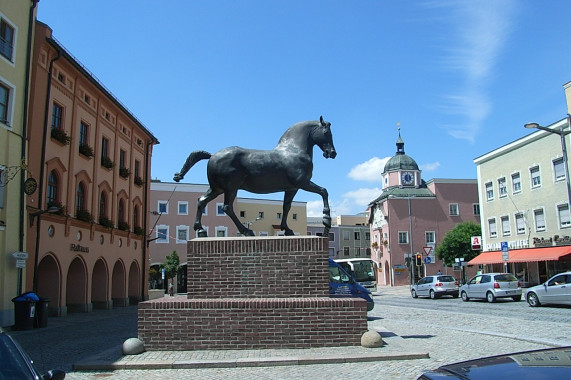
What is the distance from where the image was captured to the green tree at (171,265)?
5559 cm

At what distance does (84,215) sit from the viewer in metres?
25.8

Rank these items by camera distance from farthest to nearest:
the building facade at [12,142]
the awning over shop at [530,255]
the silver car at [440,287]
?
the silver car at [440,287] < the awning over shop at [530,255] < the building facade at [12,142]

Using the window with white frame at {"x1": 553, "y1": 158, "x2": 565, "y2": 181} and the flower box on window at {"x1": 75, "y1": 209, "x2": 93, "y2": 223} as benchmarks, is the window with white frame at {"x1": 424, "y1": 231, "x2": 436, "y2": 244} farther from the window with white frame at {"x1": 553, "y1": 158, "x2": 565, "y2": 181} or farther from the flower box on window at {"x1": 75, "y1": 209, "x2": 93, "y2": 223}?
the flower box on window at {"x1": 75, "y1": 209, "x2": 93, "y2": 223}

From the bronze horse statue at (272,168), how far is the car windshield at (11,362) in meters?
6.88

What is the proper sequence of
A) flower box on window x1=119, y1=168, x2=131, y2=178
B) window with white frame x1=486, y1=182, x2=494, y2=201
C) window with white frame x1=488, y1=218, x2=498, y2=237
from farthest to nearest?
1. window with white frame x1=486, y1=182, x2=494, y2=201
2. window with white frame x1=488, y1=218, x2=498, y2=237
3. flower box on window x1=119, y1=168, x2=131, y2=178

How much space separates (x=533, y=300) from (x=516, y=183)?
18.0m

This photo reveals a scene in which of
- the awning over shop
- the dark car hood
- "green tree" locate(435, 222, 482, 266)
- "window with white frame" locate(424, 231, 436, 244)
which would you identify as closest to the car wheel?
the awning over shop

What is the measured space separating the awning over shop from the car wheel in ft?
32.9

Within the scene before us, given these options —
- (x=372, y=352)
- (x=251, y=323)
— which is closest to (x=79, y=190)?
(x=251, y=323)

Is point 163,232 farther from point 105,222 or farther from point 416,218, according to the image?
point 105,222

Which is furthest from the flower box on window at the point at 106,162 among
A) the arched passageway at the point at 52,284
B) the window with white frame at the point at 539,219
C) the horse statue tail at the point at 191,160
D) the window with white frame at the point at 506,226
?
the window with white frame at the point at 506,226

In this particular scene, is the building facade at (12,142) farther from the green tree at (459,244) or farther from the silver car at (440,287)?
the green tree at (459,244)

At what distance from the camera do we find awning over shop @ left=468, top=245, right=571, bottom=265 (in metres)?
32.4

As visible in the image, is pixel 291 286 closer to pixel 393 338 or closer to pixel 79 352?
pixel 393 338
